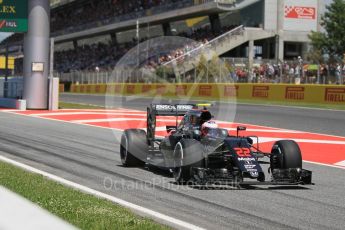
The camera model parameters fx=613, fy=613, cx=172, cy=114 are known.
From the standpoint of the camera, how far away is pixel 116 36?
70.6 m

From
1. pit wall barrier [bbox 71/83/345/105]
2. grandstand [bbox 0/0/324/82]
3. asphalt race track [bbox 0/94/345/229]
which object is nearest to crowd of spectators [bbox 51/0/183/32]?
grandstand [bbox 0/0/324/82]

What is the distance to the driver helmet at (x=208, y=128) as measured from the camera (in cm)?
790

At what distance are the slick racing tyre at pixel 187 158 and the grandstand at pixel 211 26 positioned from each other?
94.8 feet

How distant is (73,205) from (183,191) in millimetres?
1724

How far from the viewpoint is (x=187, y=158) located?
24.9 feet

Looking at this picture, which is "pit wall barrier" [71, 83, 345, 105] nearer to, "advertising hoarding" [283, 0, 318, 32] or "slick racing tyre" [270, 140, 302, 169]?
"slick racing tyre" [270, 140, 302, 169]

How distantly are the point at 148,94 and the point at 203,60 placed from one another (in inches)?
247

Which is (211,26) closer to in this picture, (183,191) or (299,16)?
(299,16)

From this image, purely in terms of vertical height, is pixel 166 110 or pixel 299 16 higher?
pixel 299 16

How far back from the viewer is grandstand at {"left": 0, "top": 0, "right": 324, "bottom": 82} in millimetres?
48062

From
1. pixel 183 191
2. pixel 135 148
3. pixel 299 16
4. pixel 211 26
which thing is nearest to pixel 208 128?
pixel 183 191

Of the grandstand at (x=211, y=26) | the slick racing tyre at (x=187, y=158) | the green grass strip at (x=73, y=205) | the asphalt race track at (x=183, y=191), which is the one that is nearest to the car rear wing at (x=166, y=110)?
the asphalt race track at (x=183, y=191)

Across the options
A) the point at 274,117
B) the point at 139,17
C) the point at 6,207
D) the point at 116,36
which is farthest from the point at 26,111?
the point at 116,36

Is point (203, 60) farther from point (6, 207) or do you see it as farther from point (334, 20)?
point (6, 207)
